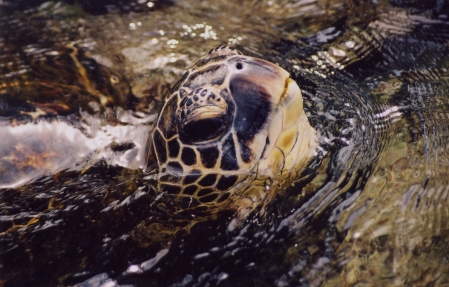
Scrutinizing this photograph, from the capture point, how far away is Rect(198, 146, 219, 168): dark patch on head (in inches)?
82.0

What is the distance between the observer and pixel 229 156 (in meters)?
2.08

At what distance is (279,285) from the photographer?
6.20 feet

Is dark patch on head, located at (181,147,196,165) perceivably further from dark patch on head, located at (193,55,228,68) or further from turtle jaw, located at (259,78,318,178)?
dark patch on head, located at (193,55,228,68)

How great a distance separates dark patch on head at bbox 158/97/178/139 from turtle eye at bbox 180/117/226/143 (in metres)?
0.09

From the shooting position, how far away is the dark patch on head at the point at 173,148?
2.15 meters

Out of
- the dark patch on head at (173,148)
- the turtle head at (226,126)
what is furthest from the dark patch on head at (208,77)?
the dark patch on head at (173,148)

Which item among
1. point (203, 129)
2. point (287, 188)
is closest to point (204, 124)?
point (203, 129)

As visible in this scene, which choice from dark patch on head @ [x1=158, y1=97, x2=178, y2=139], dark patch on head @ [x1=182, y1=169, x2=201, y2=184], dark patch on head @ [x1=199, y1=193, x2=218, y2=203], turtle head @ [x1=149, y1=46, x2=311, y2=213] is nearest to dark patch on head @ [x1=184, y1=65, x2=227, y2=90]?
turtle head @ [x1=149, y1=46, x2=311, y2=213]

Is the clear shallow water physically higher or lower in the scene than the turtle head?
lower

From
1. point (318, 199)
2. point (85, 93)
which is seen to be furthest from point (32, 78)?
point (318, 199)

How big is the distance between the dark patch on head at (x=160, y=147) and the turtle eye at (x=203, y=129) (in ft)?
0.59

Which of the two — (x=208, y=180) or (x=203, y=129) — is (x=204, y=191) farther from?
(x=203, y=129)

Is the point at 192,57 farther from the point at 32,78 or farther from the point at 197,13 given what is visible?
the point at 32,78

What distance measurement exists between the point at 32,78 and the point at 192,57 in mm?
1096
